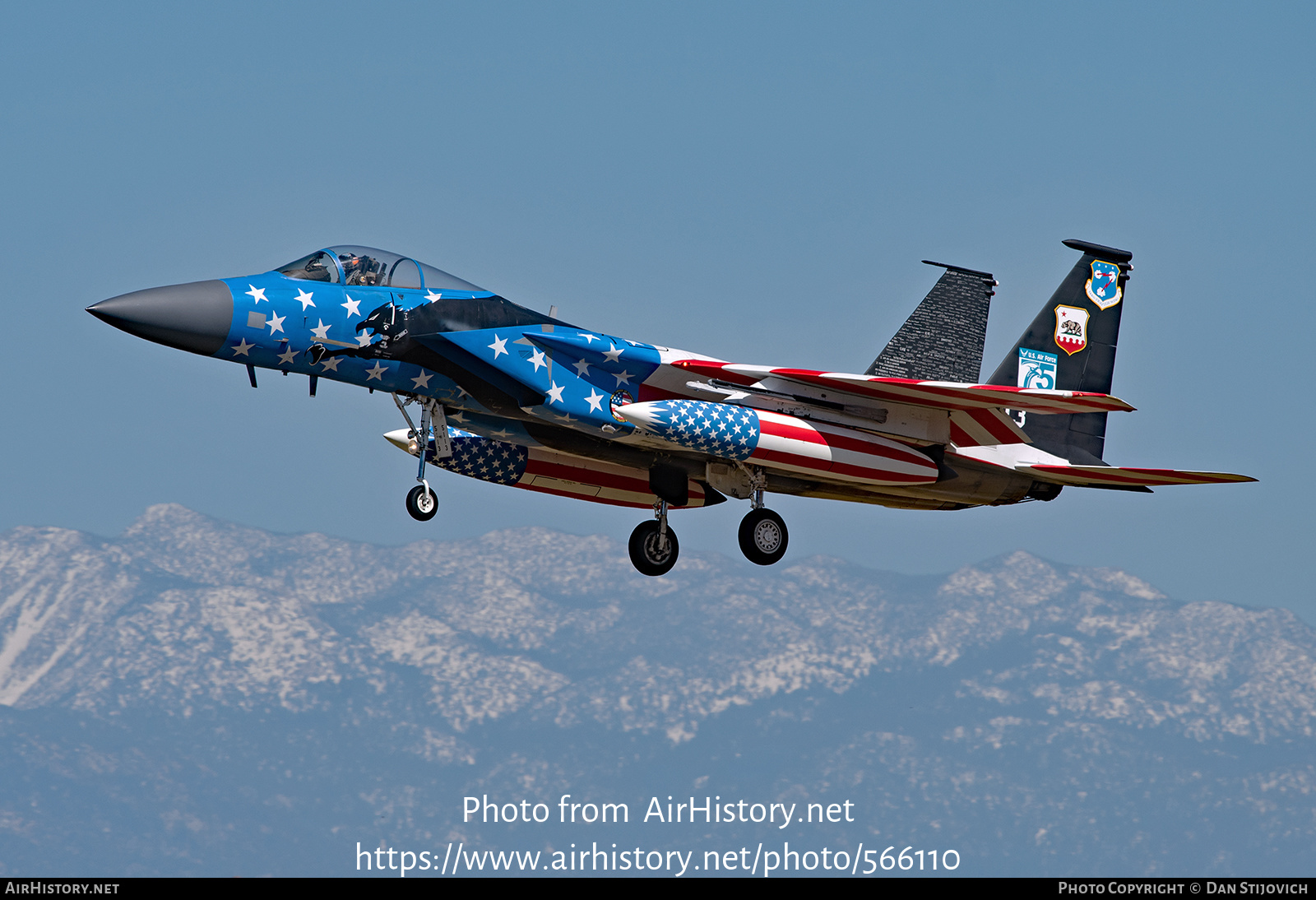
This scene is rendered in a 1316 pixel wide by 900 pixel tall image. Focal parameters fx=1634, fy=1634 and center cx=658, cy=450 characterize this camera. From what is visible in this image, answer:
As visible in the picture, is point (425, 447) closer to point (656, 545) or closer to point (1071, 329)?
point (656, 545)

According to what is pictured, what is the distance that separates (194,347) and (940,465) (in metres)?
10.7

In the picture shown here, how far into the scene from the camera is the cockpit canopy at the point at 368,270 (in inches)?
852

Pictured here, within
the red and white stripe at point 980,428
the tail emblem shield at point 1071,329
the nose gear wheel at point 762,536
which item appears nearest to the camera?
the nose gear wheel at point 762,536

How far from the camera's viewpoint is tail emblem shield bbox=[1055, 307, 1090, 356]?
2631cm

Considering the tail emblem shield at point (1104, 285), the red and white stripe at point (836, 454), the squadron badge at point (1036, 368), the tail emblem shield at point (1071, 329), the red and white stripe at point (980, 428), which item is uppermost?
the tail emblem shield at point (1104, 285)

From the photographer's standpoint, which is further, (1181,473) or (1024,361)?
(1024,361)

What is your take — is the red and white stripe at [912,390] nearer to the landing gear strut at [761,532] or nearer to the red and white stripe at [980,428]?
the red and white stripe at [980,428]

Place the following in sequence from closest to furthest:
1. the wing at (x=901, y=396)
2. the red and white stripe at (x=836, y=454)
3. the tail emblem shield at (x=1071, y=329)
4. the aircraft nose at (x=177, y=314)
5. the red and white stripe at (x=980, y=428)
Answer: the aircraft nose at (x=177, y=314)
the wing at (x=901, y=396)
the red and white stripe at (x=836, y=454)
the red and white stripe at (x=980, y=428)
the tail emblem shield at (x=1071, y=329)

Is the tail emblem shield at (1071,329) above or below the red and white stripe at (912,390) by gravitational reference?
above

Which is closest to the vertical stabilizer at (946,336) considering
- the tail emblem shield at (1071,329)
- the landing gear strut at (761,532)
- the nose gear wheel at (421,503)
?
the tail emblem shield at (1071,329)

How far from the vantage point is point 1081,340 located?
26344 mm

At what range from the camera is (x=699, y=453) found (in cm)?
2262
